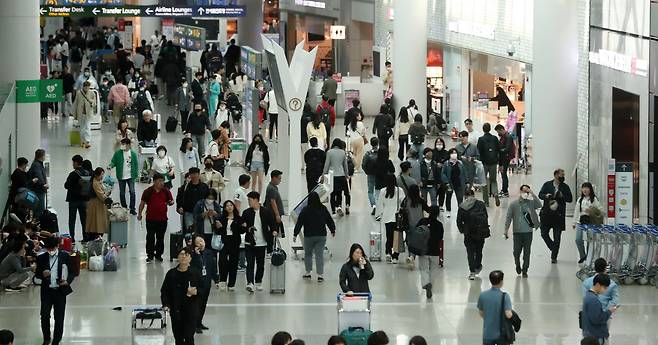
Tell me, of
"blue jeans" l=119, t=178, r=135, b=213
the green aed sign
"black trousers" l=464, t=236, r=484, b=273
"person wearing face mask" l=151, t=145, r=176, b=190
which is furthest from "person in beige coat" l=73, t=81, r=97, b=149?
"black trousers" l=464, t=236, r=484, b=273

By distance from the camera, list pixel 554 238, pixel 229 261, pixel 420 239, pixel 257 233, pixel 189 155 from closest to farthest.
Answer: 1. pixel 420 239
2. pixel 257 233
3. pixel 229 261
4. pixel 554 238
5. pixel 189 155

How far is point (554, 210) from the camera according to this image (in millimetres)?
23812

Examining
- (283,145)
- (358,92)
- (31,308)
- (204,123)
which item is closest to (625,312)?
(31,308)

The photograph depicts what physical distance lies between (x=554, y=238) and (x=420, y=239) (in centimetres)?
368

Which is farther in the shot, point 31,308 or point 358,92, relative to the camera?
point 358,92

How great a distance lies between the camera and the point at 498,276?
16266 mm

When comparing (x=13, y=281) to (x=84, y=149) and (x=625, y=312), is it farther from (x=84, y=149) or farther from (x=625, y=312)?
(x=84, y=149)

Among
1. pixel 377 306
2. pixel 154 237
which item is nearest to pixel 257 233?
pixel 377 306

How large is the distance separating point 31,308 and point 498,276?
723 cm

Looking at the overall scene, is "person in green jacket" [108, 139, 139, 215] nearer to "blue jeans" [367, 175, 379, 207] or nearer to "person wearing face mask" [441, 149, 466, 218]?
"blue jeans" [367, 175, 379, 207]

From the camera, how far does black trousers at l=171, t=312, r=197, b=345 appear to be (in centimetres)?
1745

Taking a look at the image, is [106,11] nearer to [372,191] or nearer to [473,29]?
[473,29]

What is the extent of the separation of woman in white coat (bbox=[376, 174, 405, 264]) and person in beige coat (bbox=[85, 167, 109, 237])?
4371 millimetres

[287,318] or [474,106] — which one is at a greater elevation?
[474,106]
